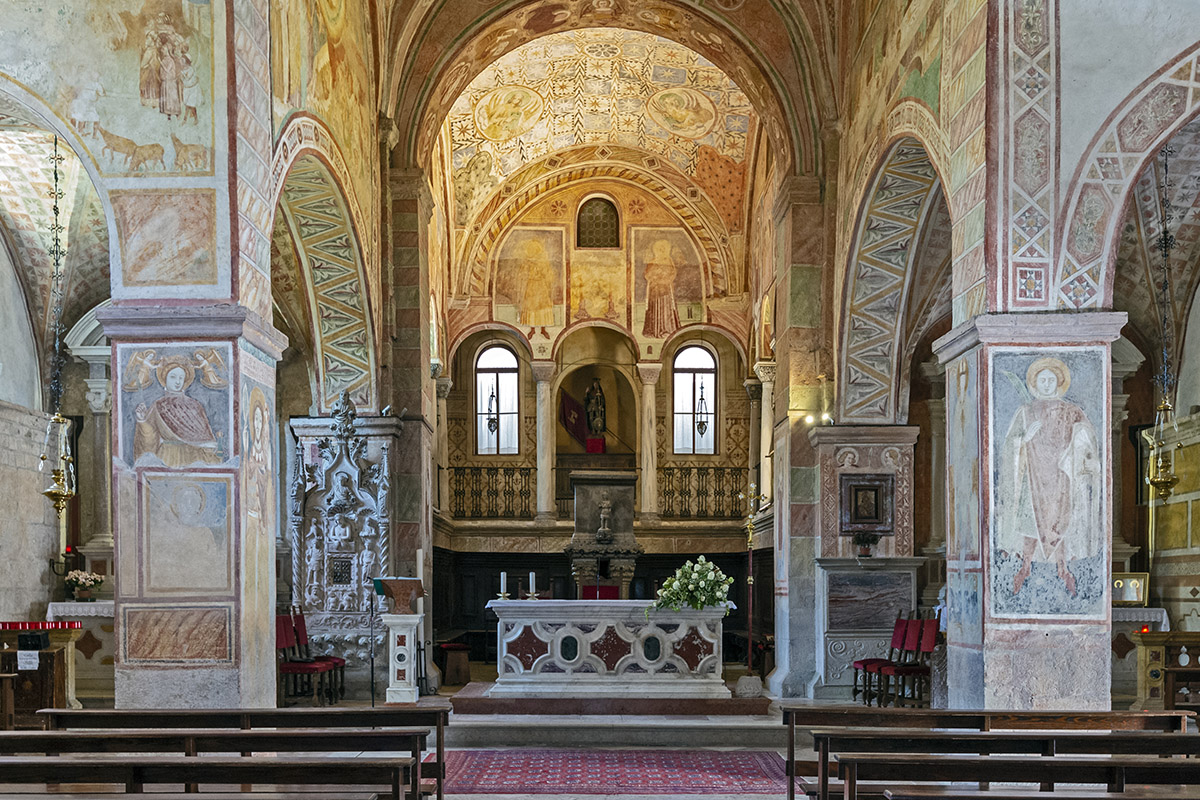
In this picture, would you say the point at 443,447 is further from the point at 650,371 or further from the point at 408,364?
the point at 408,364

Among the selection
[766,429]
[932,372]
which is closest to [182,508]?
[932,372]

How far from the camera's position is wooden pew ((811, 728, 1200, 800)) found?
5559 millimetres

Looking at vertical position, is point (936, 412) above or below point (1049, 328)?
below

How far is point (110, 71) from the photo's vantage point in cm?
885

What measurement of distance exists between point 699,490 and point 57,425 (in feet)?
41.6

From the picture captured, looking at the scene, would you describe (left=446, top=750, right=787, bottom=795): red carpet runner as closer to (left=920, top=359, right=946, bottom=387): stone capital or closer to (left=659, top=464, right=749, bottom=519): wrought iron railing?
(left=920, top=359, right=946, bottom=387): stone capital

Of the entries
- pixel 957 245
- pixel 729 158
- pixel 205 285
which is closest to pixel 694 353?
pixel 729 158

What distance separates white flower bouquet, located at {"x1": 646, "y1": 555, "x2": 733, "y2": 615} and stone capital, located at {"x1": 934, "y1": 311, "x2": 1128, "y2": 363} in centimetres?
502

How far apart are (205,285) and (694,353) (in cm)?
1566

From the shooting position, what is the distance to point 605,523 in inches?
704

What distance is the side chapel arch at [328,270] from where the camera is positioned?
1217cm

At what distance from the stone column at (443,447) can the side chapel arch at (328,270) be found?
613cm

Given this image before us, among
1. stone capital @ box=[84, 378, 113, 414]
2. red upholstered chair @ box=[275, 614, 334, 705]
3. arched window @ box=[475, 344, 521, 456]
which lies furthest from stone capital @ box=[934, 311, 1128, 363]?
arched window @ box=[475, 344, 521, 456]

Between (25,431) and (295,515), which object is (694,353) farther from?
(25,431)
